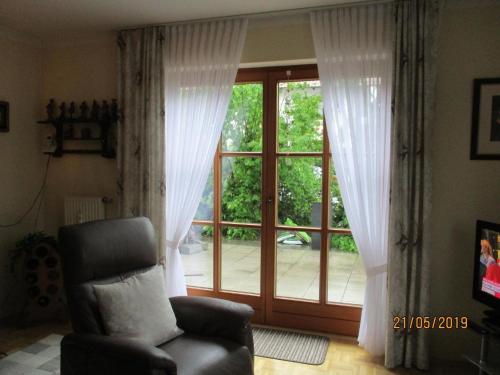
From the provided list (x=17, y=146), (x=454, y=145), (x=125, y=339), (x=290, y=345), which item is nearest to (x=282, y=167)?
(x=454, y=145)

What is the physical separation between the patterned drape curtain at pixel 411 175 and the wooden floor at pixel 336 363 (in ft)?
0.40

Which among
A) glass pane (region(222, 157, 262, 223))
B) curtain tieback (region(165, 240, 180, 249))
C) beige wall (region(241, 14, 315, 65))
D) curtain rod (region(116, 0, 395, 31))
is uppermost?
curtain rod (region(116, 0, 395, 31))

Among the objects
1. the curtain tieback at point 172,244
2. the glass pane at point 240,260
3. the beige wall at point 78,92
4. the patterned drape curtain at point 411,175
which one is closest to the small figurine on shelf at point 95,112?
the beige wall at point 78,92

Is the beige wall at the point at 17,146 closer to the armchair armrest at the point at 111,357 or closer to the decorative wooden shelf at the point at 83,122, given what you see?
the decorative wooden shelf at the point at 83,122

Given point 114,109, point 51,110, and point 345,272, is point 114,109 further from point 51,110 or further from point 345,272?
point 345,272

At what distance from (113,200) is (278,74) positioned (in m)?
1.78

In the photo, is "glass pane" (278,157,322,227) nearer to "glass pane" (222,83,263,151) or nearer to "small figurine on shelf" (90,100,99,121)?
"glass pane" (222,83,263,151)

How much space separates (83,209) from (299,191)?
1877 mm

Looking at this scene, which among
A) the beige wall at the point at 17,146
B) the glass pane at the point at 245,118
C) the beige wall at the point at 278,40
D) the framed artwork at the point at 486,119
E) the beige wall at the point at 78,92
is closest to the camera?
the framed artwork at the point at 486,119

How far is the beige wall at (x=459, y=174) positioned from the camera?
2.65 meters

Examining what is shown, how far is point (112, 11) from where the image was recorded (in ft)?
9.82

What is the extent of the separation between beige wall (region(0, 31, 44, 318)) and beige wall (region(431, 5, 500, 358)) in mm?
3377

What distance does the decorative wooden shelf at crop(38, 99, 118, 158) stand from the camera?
11.4 feet
